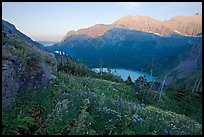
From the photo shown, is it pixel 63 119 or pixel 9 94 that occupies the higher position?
pixel 9 94

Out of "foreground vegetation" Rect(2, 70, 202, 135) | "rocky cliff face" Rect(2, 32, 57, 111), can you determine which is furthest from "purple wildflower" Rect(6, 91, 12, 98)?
"foreground vegetation" Rect(2, 70, 202, 135)

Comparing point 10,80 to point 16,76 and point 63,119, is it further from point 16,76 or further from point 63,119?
point 63,119

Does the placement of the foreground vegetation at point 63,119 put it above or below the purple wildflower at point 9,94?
below

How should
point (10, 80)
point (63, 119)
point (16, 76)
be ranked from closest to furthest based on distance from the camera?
point (63, 119)
point (10, 80)
point (16, 76)

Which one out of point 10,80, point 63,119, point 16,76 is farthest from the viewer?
point 16,76

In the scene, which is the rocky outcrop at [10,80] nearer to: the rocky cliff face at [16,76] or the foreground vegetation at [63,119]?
the rocky cliff face at [16,76]

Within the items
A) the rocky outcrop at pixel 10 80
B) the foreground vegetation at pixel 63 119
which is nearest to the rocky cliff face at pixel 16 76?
the rocky outcrop at pixel 10 80

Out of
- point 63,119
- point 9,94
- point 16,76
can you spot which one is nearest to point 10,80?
point 16,76

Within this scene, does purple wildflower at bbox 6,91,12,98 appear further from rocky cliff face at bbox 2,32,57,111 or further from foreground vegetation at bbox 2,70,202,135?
foreground vegetation at bbox 2,70,202,135

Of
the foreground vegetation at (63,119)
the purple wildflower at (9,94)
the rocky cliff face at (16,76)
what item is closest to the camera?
the foreground vegetation at (63,119)

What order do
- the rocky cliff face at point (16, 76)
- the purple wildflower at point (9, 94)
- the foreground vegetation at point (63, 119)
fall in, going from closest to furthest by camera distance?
the foreground vegetation at point (63, 119)
the purple wildflower at point (9, 94)
the rocky cliff face at point (16, 76)

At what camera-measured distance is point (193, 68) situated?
446ft

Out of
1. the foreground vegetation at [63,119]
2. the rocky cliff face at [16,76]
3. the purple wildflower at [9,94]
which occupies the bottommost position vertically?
the foreground vegetation at [63,119]

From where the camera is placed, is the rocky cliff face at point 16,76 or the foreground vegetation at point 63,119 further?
the rocky cliff face at point 16,76
